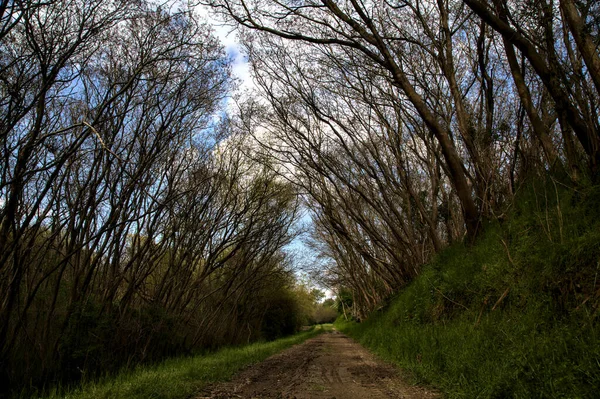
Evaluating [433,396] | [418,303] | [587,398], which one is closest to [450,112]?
[418,303]

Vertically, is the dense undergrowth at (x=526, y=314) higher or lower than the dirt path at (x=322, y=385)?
higher

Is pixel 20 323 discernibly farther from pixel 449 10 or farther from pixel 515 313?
pixel 449 10

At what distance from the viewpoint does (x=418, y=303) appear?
850cm

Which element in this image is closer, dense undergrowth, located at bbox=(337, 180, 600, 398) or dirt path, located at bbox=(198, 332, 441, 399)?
dense undergrowth, located at bbox=(337, 180, 600, 398)

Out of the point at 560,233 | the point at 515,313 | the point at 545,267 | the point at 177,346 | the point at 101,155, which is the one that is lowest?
the point at 177,346

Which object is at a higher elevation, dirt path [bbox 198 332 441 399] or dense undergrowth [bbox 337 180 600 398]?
dense undergrowth [bbox 337 180 600 398]

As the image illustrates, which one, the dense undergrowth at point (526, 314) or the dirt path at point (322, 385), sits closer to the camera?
the dense undergrowth at point (526, 314)

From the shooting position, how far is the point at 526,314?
3.96 meters

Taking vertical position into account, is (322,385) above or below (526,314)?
below

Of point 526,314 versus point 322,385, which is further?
point 322,385

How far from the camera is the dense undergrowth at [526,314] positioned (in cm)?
286

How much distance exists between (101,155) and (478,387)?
7406 mm

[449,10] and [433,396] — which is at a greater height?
[449,10]

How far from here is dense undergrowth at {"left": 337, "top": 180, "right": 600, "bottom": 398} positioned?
9.37 feet
